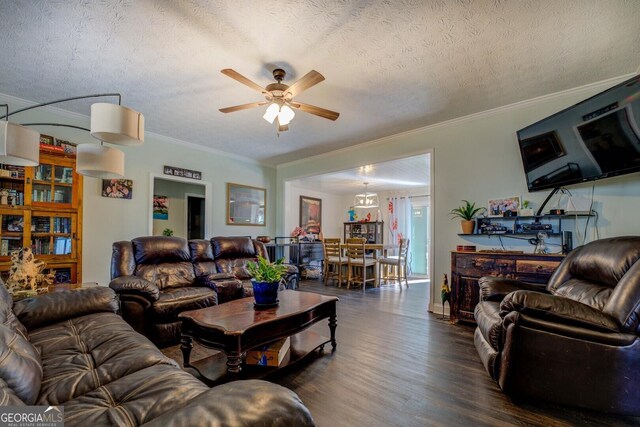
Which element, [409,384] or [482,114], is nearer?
[409,384]

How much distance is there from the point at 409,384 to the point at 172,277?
2.71 meters

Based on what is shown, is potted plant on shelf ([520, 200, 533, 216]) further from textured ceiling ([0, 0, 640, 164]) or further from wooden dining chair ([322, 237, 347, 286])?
wooden dining chair ([322, 237, 347, 286])

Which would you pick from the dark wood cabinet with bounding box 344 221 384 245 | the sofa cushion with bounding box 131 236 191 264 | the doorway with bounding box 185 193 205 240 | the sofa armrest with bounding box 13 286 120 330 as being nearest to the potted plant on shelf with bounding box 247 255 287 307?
the sofa armrest with bounding box 13 286 120 330

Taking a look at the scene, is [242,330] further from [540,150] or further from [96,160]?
[540,150]

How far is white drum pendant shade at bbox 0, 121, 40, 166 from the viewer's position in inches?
73.4

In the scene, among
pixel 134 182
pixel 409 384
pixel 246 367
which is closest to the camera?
pixel 409 384

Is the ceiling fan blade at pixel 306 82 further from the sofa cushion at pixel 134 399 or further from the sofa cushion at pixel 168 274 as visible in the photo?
the sofa cushion at pixel 168 274

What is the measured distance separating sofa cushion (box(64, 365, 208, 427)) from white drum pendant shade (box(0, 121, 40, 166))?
1.78 metres

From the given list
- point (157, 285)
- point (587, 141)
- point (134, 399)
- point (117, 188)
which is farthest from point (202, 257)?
point (587, 141)

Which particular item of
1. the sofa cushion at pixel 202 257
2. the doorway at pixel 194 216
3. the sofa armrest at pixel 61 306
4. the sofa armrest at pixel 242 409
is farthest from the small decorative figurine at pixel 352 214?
the sofa armrest at pixel 242 409

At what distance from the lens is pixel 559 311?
5.45 feet

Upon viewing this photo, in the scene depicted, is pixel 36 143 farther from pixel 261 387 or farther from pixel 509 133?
pixel 509 133

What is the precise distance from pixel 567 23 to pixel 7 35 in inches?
166

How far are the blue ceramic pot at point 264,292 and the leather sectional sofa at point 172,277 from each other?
38.2 inches
